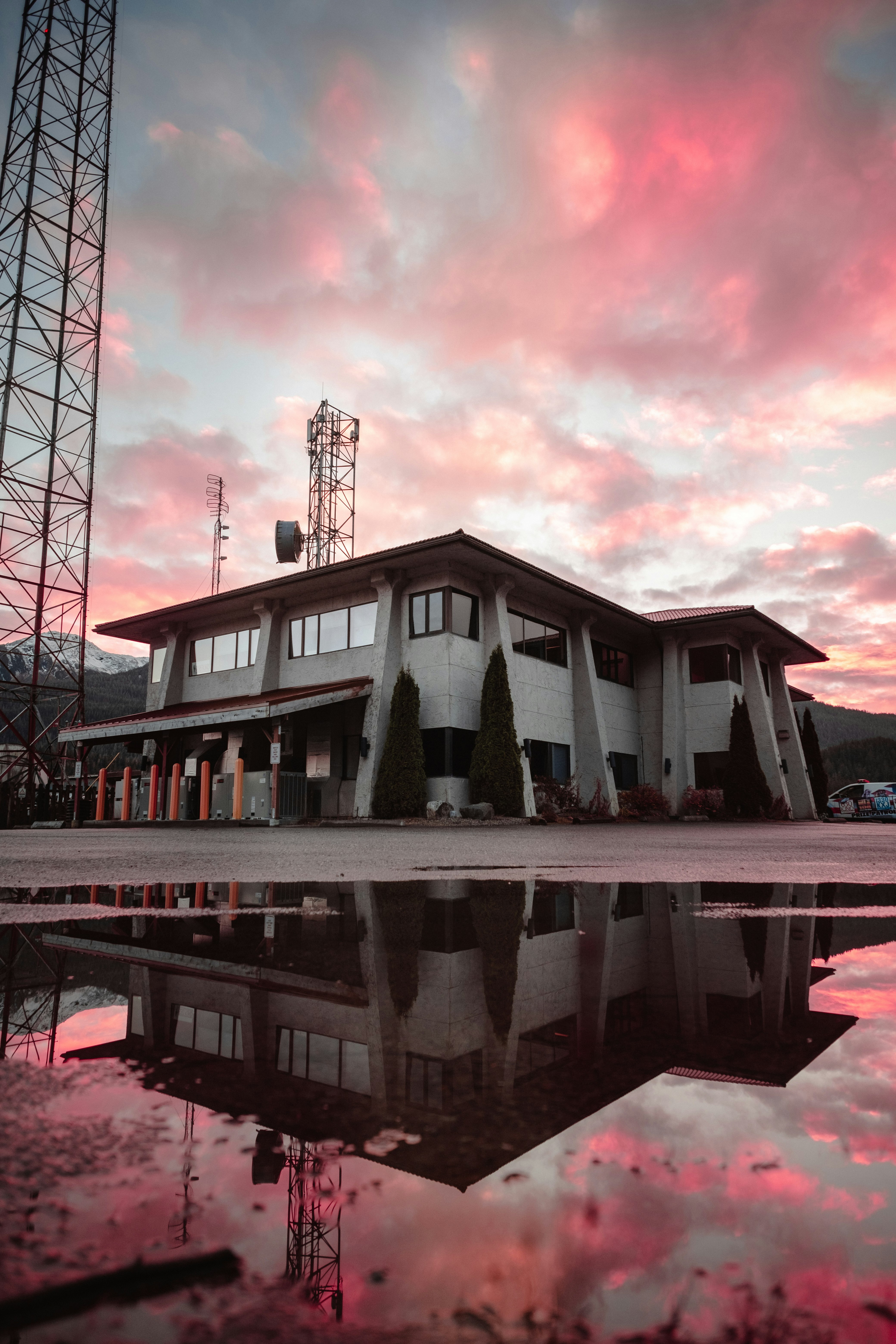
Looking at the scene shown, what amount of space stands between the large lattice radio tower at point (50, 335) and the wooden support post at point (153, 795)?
811cm

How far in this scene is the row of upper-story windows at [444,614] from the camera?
75.5ft

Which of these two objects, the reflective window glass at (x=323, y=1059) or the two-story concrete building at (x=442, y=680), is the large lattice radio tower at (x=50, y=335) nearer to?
the two-story concrete building at (x=442, y=680)

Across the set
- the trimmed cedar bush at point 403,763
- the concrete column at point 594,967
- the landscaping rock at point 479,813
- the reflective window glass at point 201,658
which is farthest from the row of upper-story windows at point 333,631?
the concrete column at point 594,967

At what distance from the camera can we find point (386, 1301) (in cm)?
71

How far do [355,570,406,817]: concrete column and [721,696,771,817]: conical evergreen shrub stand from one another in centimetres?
1385

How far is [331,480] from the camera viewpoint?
3569 cm

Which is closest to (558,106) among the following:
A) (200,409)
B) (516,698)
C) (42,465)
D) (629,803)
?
(200,409)

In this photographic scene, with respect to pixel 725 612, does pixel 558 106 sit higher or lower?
higher

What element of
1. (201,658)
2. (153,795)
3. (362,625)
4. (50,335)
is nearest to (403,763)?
(362,625)

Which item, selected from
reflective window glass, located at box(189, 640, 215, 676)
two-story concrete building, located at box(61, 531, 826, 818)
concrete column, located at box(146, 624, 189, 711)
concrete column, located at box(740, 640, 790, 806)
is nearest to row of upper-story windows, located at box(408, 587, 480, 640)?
two-story concrete building, located at box(61, 531, 826, 818)

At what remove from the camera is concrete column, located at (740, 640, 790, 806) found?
3039 centimetres

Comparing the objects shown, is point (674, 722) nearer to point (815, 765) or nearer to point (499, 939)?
point (815, 765)

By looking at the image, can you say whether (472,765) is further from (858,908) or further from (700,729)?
(858,908)

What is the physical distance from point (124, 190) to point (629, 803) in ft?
115
